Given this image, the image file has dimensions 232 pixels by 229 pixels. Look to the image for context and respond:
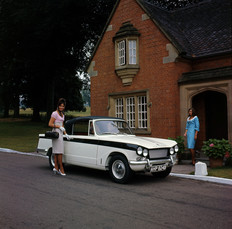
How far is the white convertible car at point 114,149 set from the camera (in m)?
6.98

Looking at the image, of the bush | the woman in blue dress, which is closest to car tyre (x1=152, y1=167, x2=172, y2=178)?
the bush

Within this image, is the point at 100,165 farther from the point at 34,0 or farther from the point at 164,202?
the point at 34,0

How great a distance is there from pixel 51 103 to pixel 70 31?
9477 millimetres

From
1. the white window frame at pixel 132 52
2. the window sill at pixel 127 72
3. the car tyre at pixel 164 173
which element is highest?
the white window frame at pixel 132 52

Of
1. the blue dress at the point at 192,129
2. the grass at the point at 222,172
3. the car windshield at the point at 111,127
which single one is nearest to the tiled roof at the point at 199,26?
the blue dress at the point at 192,129

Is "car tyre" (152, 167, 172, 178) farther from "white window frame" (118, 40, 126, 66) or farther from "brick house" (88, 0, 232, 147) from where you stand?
"white window frame" (118, 40, 126, 66)

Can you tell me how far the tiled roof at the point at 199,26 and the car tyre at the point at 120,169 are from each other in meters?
7.05

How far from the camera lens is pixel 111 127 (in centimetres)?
830

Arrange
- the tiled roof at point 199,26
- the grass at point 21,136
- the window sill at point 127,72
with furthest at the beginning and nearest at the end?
the grass at point 21,136, the window sill at point 127,72, the tiled roof at point 199,26

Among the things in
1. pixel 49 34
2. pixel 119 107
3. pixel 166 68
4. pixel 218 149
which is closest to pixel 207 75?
pixel 166 68

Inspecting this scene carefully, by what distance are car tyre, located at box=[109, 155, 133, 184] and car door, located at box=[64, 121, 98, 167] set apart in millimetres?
624

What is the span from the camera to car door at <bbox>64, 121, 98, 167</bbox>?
25.6 feet

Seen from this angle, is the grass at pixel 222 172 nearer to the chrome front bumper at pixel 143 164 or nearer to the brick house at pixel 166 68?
the chrome front bumper at pixel 143 164

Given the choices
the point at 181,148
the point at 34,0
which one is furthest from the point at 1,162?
the point at 34,0
